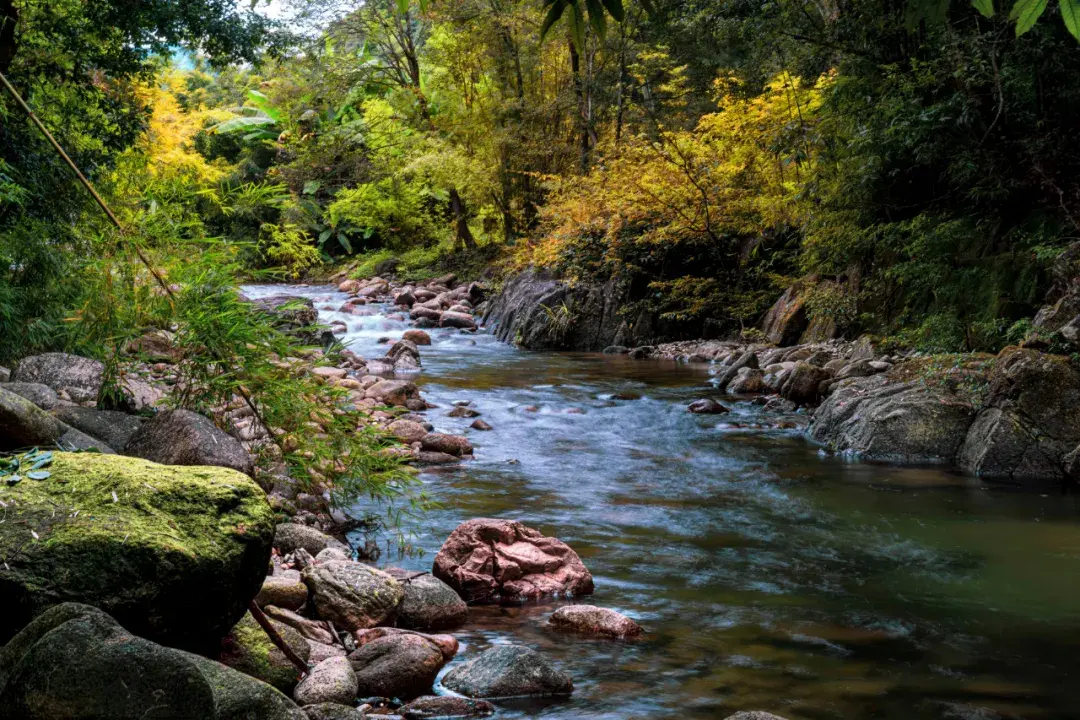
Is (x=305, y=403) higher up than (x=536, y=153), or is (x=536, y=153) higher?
(x=536, y=153)

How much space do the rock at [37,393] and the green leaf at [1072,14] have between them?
5.28 meters

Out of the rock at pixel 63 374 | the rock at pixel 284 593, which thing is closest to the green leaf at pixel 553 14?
the rock at pixel 284 593

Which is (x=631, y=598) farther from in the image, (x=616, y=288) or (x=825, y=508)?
(x=616, y=288)

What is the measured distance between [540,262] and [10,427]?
1476 cm

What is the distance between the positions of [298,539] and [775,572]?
2830mm

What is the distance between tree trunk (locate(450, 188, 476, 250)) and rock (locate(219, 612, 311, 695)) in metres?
22.6

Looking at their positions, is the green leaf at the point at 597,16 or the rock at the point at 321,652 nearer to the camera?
the green leaf at the point at 597,16

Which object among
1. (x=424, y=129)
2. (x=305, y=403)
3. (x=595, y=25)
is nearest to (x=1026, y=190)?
(x=305, y=403)

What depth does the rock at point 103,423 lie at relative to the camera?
500 cm

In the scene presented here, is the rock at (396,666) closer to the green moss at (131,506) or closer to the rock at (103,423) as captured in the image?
→ the green moss at (131,506)

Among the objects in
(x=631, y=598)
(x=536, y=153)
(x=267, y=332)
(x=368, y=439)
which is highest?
(x=536, y=153)

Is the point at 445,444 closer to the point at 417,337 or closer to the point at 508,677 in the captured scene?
the point at 508,677

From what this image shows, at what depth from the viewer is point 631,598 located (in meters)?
4.87

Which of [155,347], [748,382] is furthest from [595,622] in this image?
[748,382]
